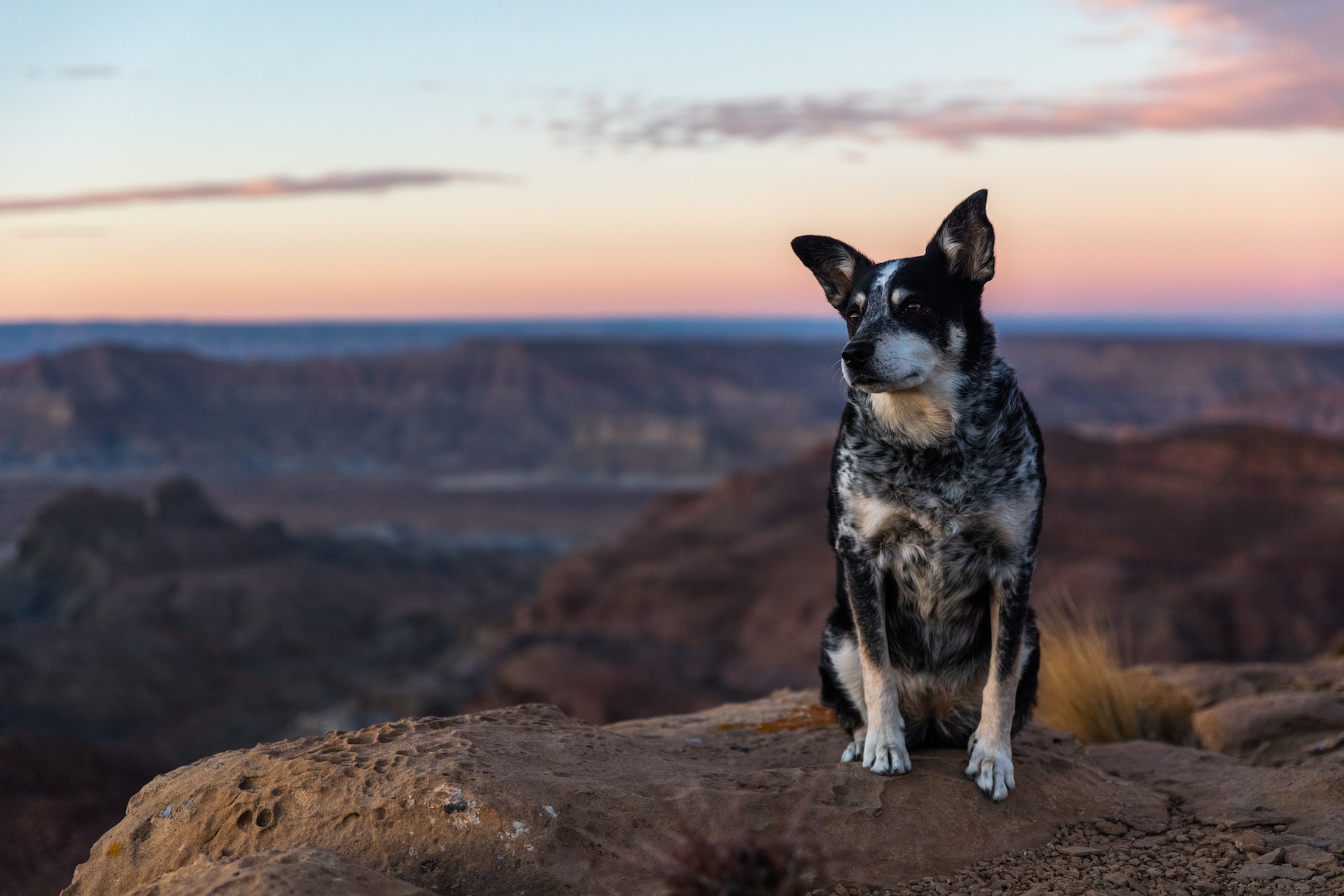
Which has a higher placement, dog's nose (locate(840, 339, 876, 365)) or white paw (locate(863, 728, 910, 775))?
dog's nose (locate(840, 339, 876, 365))

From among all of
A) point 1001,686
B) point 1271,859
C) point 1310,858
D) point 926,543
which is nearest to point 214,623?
point 1001,686

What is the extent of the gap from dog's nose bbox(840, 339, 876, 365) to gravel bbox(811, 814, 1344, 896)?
6.82ft

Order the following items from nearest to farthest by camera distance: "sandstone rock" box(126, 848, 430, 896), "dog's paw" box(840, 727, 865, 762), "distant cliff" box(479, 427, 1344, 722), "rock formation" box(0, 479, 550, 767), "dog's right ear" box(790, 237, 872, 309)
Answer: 1. "sandstone rock" box(126, 848, 430, 896)
2. "dog's right ear" box(790, 237, 872, 309)
3. "dog's paw" box(840, 727, 865, 762)
4. "distant cliff" box(479, 427, 1344, 722)
5. "rock formation" box(0, 479, 550, 767)

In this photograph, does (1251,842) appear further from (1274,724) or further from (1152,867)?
(1274,724)

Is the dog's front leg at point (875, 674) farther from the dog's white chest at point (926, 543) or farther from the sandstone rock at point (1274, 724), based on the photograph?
the sandstone rock at point (1274, 724)

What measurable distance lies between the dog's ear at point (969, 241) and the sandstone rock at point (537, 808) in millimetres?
2293

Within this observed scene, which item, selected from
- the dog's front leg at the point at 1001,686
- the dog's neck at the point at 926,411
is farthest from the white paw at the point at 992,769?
the dog's neck at the point at 926,411

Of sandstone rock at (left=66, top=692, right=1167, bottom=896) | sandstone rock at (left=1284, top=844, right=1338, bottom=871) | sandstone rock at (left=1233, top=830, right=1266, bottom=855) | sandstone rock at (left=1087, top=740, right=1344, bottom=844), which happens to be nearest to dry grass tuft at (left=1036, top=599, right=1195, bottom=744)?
sandstone rock at (left=1087, top=740, right=1344, bottom=844)

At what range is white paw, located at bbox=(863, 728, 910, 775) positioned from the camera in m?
5.17

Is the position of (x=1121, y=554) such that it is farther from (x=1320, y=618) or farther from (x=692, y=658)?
(x=692, y=658)

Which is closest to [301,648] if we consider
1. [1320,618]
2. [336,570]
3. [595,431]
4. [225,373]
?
[336,570]

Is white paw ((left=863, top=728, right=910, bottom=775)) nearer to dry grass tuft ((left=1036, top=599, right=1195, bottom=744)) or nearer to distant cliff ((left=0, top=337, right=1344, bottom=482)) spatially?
dry grass tuft ((left=1036, top=599, right=1195, bottom=744))

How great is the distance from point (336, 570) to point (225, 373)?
3217 inches

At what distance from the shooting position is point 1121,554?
35.7 m
